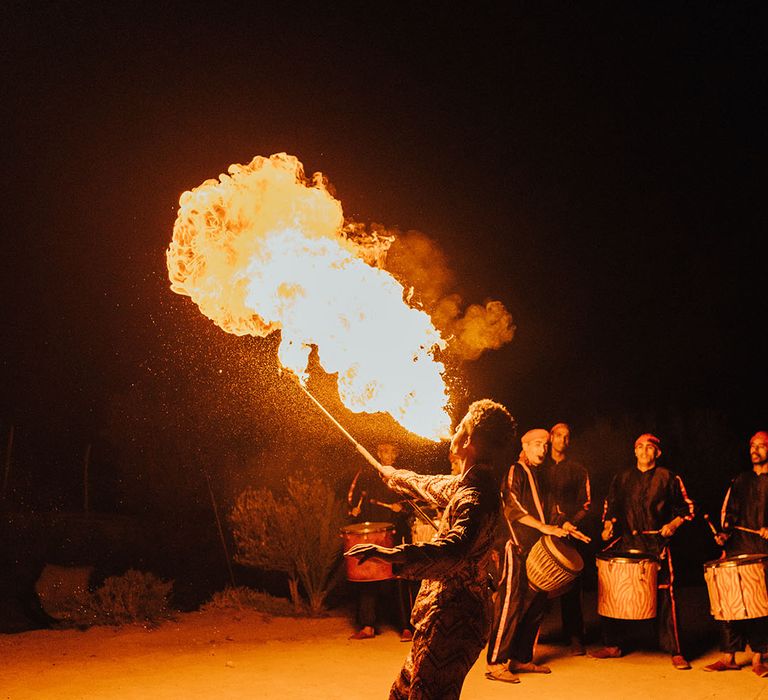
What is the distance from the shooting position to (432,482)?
4.37 metres

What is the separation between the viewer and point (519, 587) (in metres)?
6.65

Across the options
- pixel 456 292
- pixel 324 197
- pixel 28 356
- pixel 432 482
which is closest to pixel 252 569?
pixel 324 197

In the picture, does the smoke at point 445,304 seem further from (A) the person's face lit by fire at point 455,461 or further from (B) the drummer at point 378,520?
(A) the person's face lit by fire at point 455,461

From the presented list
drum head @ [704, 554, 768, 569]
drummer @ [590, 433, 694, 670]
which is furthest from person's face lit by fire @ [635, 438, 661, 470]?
drum head @ [704, 554, 768, 569]

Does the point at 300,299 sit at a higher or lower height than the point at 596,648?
higher

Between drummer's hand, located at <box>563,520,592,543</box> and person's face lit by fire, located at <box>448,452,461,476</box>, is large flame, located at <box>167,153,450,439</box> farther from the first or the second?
drummer's hand, located at <box>563,520,592,543</box>

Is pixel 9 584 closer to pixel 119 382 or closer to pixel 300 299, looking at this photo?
pixel 300 299

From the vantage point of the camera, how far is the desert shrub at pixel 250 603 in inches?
370

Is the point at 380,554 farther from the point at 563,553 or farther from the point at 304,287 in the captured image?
the point at 563,553

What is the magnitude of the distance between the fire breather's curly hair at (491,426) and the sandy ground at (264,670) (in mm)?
2969

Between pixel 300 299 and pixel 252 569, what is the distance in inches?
277

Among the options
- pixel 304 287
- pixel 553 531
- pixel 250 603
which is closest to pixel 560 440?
pixel 553 531

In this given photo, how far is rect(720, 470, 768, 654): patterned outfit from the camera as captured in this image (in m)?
6.64

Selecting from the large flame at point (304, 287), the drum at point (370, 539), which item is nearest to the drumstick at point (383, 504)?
the drum at point (370, 539)
